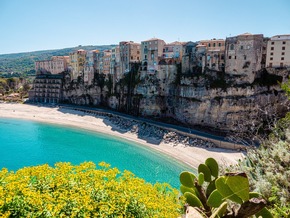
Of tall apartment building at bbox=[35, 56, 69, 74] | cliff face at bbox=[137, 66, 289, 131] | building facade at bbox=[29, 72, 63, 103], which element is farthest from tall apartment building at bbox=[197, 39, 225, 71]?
tall apartment building at bbox=[35, 56, 69, 74]

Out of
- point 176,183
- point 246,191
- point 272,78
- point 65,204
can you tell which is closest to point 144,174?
point 176,183

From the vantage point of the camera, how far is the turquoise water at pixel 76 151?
34.8 metres

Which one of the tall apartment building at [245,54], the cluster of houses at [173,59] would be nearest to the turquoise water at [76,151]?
the cluster of houses at [173,59]

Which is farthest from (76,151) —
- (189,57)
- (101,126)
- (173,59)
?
(189,57)

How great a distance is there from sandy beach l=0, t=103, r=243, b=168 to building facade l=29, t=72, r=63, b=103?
20.9ft

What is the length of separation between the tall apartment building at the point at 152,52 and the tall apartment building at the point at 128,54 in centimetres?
458

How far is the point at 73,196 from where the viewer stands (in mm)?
8547

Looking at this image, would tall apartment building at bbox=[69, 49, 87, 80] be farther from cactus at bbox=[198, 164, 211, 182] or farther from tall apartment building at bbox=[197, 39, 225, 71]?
cactus at bbox=[198, 164, 211, 182]

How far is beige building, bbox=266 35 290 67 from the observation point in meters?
42.3

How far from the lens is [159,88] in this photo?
55750mm

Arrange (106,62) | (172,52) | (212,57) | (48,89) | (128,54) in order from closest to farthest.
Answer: (212,57)
(172,52)
(128,54)
(106,62)
(48,89)

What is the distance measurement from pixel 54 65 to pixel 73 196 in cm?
8467

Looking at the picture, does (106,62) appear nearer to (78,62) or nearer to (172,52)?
(78,62)

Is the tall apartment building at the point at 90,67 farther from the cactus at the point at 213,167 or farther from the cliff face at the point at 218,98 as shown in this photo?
the cactus at the point at 213,167
